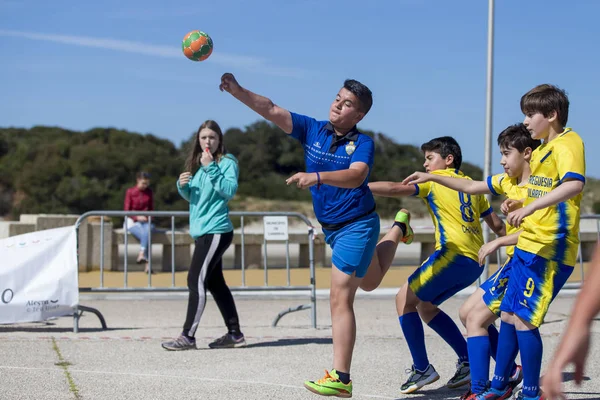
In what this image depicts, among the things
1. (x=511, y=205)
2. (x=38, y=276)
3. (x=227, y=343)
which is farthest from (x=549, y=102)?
(x=38, y=276)

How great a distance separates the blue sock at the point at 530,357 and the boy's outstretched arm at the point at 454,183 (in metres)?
0.94

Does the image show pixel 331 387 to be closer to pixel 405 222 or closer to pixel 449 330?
pixel 449 330

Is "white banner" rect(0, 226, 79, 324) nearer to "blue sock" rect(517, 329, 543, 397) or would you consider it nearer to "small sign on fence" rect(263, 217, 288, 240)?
"small sign on fence" rect(263, 217, 288, 240)

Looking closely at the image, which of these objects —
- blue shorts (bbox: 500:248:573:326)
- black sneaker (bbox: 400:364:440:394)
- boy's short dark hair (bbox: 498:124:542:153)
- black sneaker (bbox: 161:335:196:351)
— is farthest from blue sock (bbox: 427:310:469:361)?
black sneaker (bbox: 161:335:196:351)

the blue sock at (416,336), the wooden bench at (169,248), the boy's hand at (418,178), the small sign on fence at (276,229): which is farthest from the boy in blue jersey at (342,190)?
the wooden bench at (169,248)

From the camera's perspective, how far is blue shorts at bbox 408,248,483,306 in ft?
18.2

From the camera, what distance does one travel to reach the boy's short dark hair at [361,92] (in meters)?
5.25

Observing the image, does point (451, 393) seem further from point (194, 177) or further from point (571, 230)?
point (194, 177)

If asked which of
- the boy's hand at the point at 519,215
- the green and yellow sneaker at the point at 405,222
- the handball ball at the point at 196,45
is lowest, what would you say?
the green and yellow sneaker at the point at 405,222

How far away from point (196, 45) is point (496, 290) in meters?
2.51

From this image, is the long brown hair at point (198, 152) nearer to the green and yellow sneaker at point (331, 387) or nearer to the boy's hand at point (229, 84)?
the boy's hand at point (229, 84)

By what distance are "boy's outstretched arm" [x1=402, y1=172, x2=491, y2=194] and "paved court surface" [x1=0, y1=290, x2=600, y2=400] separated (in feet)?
4.51

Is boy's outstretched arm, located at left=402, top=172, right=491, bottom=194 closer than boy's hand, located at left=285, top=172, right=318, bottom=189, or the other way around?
boy's hand, located at left=285, top=172, right=318, bottom=189

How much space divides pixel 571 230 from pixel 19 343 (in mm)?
4828
